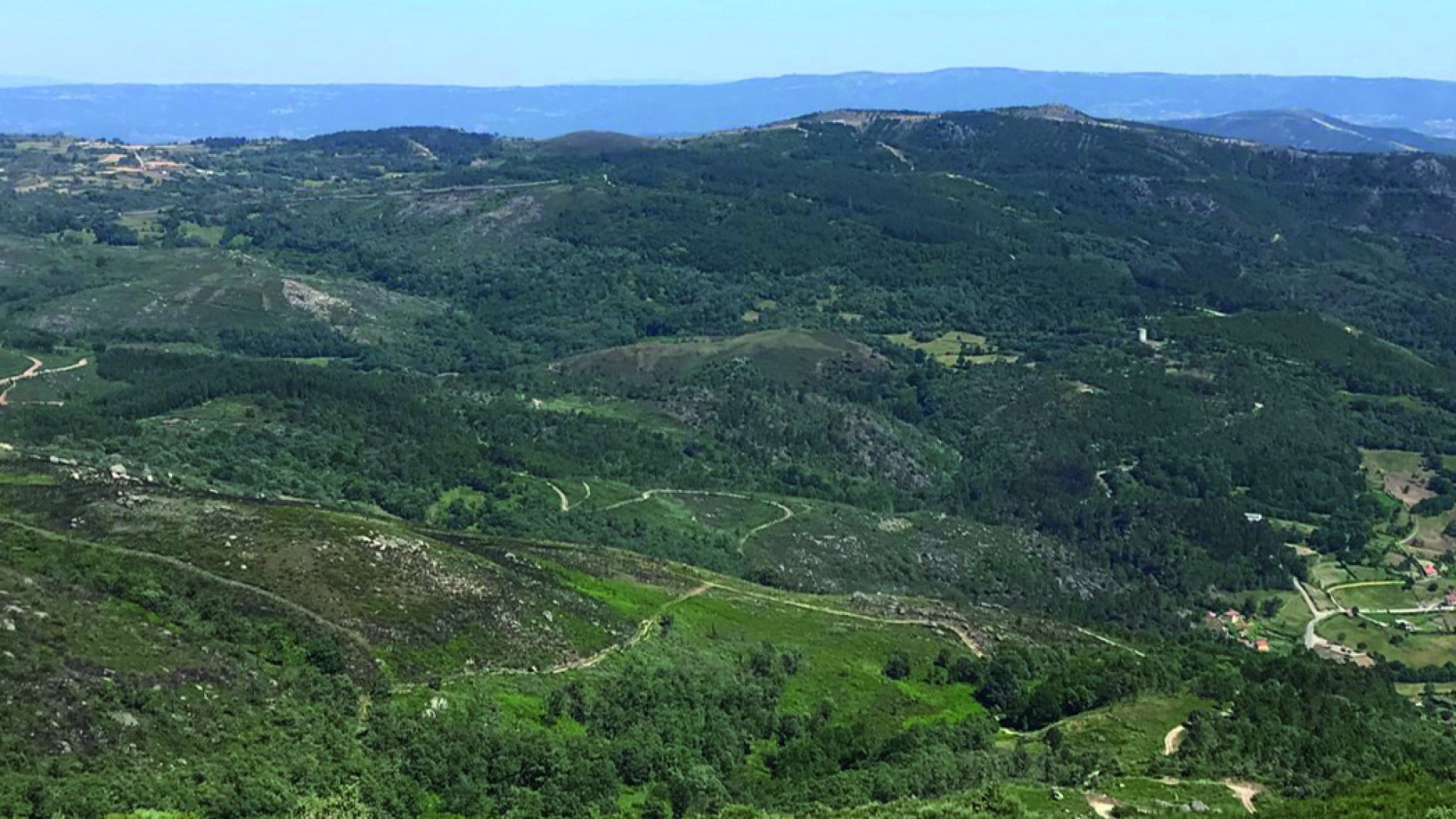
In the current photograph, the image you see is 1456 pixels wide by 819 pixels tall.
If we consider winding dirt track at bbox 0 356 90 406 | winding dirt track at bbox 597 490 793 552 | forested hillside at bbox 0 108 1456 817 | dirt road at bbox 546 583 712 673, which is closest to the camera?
forested hillside at bbox 0 108 1456 817

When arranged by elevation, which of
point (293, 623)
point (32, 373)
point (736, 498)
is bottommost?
point (736, 498)

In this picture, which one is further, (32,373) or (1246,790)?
(32,373)

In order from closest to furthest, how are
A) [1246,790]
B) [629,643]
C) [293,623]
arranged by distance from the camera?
[1246,790] → [293,623] → [629,643]

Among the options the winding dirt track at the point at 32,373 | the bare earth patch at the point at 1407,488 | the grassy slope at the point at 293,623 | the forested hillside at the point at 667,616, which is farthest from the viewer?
the bare earth patch at the point at 1407,488

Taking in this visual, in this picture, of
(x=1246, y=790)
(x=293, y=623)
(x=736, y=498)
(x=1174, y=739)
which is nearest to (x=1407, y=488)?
(x=736, y=498)

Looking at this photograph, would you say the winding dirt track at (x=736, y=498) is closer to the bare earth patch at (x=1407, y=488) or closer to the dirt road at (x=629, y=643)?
the dirt road at (x=629, y=643)

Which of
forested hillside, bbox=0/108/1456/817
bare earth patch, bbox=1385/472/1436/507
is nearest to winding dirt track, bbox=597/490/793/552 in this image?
forested hillside, bbox=0/108/1456/817

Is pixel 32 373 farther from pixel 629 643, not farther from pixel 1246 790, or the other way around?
pixel 1246 790

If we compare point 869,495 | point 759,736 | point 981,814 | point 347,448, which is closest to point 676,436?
point 869,495

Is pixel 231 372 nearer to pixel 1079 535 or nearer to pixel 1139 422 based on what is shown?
pixel 1079 535

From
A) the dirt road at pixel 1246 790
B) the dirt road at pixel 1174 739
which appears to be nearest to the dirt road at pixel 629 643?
the dirt road at pixel 1174 739

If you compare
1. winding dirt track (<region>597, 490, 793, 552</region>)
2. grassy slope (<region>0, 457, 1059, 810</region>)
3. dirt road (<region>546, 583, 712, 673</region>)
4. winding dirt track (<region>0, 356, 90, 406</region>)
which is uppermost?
grassy slope (<region>0, 457, 1059, 810</region>)

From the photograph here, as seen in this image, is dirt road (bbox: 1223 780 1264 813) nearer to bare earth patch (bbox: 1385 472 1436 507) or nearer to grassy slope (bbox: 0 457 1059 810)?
grassy slope (bbox: 0 457 1059 810)
